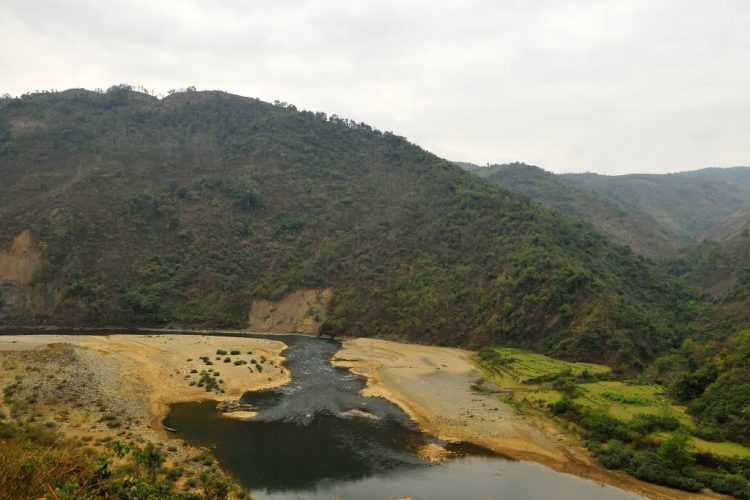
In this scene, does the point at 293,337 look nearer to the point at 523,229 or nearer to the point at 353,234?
the point at 353,234

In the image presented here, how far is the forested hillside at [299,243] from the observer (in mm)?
64875

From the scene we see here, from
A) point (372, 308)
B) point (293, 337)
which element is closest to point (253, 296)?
point (293, 337)

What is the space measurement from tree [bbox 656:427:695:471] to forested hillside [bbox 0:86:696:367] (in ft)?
80.1

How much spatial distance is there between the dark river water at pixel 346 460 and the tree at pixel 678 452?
12.6 feet

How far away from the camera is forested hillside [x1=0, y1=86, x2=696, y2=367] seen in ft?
213

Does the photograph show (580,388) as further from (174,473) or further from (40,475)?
(40,475)

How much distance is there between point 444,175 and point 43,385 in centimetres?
9174

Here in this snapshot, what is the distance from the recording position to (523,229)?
79.3m

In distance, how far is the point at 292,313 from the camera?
3137 inches

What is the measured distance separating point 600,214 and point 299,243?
9698 cm

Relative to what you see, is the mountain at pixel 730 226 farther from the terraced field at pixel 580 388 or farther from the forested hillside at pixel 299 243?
the terraced field at pixel 580 388

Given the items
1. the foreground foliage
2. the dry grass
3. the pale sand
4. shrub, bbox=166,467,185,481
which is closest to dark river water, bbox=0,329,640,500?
the pale sand

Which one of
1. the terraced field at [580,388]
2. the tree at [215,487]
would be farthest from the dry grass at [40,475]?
the terraced field at [580,388]

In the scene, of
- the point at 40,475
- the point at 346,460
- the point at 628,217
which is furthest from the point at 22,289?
the point at 628,217
